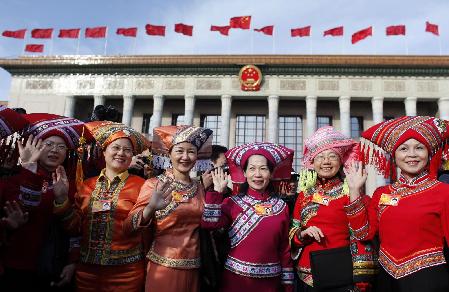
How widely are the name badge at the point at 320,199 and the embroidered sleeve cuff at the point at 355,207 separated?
13.8 inches

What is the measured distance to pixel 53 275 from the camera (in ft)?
9.66

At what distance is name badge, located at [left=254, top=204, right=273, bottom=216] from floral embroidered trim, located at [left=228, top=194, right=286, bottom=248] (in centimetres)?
3

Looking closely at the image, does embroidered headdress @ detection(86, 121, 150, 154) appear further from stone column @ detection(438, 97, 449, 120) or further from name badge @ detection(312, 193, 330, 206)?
stone column @ detection(438, 97, 449, 120)

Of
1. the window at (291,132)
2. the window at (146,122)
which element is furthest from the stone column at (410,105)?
the window at (146,122)

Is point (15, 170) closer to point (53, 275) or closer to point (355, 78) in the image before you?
point (53, 275)

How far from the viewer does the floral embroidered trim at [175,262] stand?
3.02m

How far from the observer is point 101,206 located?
10.6 ft

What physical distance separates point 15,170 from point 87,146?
713 millimetres

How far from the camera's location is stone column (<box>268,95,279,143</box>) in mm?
24172

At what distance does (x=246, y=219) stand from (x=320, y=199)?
71 centimetres

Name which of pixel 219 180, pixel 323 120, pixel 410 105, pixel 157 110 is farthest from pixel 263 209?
pixel 410 105

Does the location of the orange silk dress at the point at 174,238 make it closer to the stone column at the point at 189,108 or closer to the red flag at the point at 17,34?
the stone column at the point at 189,108

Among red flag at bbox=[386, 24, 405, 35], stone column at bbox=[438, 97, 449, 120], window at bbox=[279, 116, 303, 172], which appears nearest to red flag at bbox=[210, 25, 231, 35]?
window at bbox=[279, 116, 303, 172]

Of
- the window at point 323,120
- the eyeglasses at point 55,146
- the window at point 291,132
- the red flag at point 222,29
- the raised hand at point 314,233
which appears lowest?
the raised hand at point 314,233
